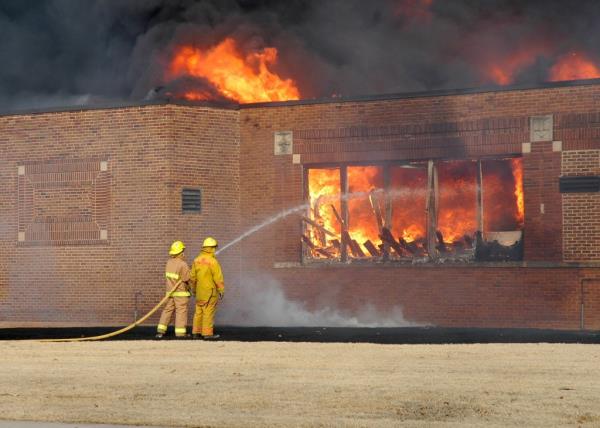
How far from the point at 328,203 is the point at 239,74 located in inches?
168

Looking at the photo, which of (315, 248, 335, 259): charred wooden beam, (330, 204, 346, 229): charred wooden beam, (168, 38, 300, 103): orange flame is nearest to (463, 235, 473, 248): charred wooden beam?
(330, 204, 346, 229): charred wooden beam

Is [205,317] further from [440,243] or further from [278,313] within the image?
[440,243]

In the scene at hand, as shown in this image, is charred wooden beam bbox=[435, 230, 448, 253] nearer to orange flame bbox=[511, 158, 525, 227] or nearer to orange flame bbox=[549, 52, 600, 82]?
orange flame bbox=[511, 158, 525, 227]

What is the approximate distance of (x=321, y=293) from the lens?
21859mm

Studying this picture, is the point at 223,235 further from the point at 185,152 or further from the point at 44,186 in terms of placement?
the point at 44,186

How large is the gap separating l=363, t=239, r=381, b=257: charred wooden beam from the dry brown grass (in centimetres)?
700

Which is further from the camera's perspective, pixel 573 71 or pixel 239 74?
pixel 573 71

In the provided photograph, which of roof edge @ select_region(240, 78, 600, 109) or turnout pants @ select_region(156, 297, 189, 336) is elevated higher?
roof edge @ select_region(240, 78, 600, 109)

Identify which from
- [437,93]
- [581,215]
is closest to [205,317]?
[437,93]

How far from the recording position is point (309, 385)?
10.9 meters

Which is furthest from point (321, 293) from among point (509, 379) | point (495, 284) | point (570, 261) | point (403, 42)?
point (403, 42)

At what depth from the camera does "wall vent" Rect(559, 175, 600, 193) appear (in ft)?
64.7

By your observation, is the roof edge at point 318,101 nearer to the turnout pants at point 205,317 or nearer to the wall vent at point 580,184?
the wall vent at point 580,184

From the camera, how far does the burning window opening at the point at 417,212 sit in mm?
20766
